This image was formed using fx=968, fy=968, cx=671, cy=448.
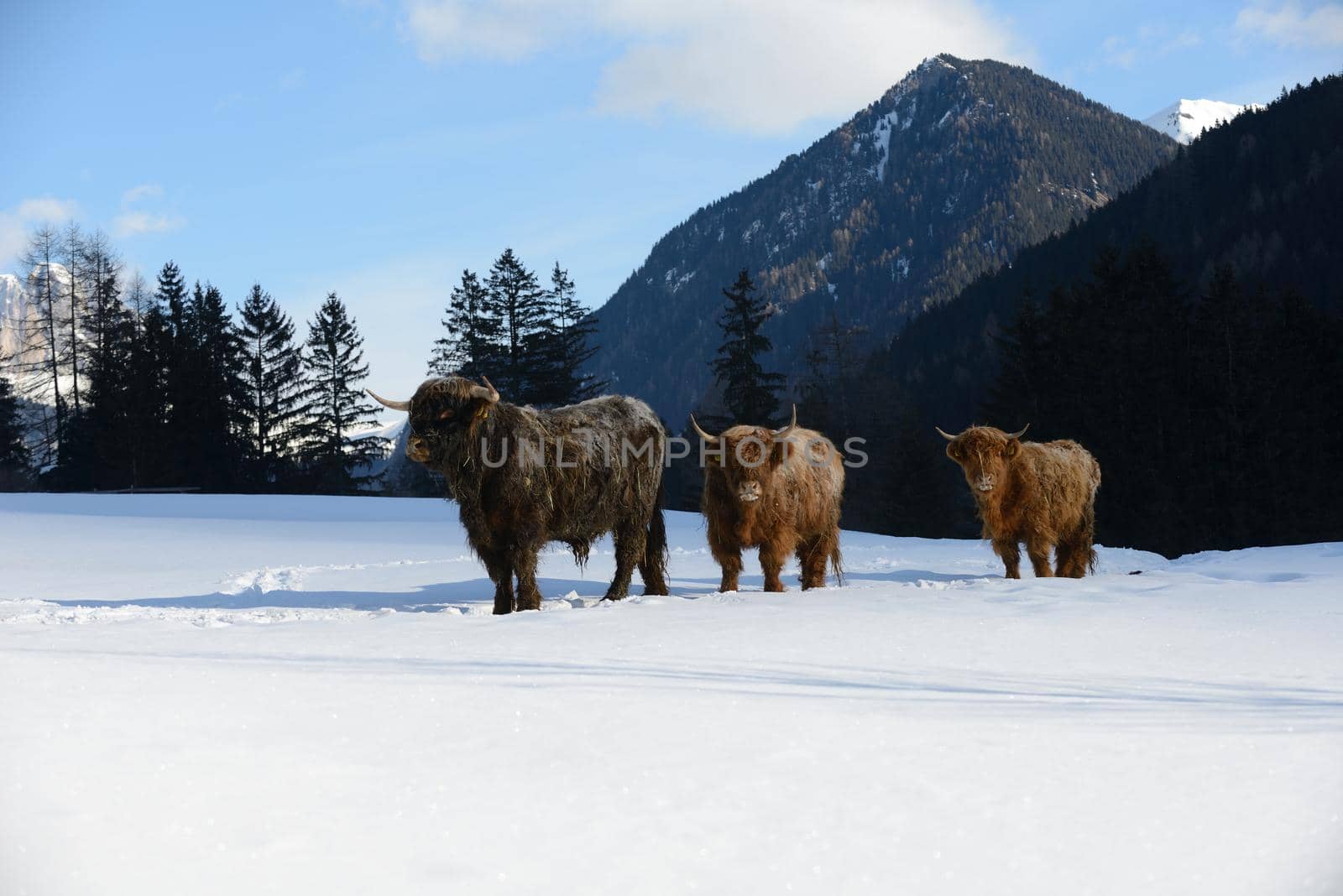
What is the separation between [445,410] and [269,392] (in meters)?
35.1

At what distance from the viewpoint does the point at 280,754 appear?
2.75 m

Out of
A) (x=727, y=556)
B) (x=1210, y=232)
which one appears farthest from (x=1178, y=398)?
(x=1210, y=232)

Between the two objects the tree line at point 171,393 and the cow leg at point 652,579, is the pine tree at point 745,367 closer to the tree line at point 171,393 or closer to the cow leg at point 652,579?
the tree line at point 171,393

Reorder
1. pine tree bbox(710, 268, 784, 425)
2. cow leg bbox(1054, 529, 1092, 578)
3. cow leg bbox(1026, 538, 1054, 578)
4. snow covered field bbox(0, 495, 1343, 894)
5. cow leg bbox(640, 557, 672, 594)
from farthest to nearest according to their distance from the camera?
pine tree bbox(710, 268, 784, 425)
cow leg bbox(1054, 529, 1092, 578)
cow leg bbox(1026, 538, 1054, 578)
cow leg bbox(640, 557, 672, 594)
snow covered field bbox(0, 495, 1343, 894)

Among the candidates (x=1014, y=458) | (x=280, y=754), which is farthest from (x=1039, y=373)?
(x=280, y=754)

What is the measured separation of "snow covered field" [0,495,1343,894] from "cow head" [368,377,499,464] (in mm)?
1856

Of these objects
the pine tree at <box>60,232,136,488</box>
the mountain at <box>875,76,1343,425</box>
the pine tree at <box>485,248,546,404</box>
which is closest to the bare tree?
the pine tree at <box>60,232,136,488</box>

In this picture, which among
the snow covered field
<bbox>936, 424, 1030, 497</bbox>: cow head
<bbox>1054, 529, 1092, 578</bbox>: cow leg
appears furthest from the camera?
<bbox>1054, 529, 1092, 578</bbox>: cow leg

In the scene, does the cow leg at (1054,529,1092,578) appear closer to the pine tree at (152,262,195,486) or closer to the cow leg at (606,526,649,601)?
the cow leg at (606,526,649,601)

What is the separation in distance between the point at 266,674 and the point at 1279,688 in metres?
4.05

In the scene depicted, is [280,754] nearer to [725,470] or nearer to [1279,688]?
[1279,688]

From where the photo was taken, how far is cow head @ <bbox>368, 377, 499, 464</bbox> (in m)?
7.26

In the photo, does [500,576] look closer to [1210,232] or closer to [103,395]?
[103,395]

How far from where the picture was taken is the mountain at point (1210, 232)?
194ft
